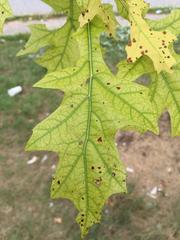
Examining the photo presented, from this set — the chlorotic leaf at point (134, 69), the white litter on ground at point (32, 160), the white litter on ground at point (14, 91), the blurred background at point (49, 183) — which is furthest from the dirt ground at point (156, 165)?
the chlorotic leaf at point (134, 69)

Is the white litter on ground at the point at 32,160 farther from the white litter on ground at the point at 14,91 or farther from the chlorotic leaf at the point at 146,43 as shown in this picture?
the chlorotic leaf at the point at 146,43

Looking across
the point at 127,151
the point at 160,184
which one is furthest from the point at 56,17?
the point at 160,184

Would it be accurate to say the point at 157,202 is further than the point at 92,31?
Yes

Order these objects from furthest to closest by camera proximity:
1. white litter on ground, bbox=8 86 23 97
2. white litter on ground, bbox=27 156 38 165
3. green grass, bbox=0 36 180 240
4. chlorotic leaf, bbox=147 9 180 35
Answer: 1. white litter on ground, bbox=8 86 23 97
2. white litter on ground, bbox=27 156 38 165
3. green grass, bbox=0 36 180 240
4. chlorotic leaf, bbox=147 9 180 35

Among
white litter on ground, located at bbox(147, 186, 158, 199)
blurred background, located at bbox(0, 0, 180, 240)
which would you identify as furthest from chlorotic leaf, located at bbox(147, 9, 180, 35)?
white litter on ground, located at bbox(147, 186, 158, 199)

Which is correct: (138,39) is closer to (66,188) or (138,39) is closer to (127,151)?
(66,188)

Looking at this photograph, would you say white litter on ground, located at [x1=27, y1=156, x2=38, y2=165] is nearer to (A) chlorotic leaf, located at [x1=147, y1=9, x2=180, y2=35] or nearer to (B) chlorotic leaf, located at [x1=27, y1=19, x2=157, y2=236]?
(A) chlorotic leaf, located at [x1=147, y1=9, x2=180, y2=35]
